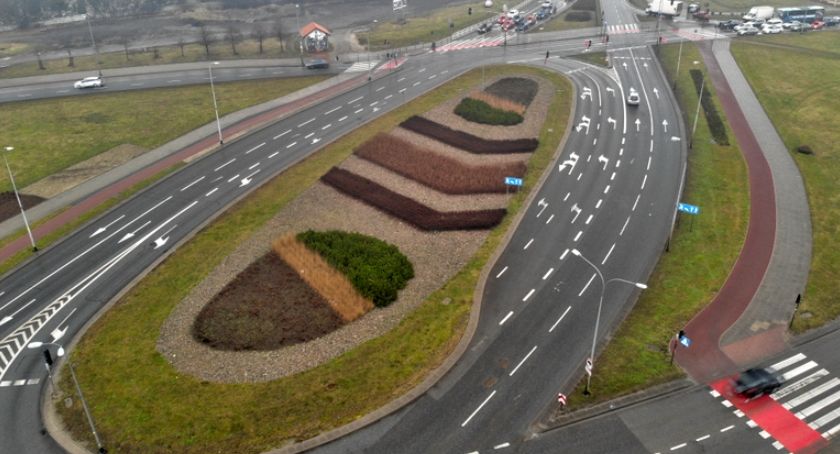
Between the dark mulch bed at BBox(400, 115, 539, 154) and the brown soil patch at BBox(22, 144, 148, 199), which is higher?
the dark mulch bed at BBox(400, 115, 539, 154)

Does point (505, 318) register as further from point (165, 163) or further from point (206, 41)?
point (206, 41)

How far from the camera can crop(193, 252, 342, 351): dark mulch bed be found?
39.4 meters

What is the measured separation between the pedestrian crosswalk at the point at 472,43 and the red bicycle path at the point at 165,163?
22245 millimetres

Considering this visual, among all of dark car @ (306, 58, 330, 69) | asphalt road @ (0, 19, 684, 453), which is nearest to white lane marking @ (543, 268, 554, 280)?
asphalt road @ (0, 19, 684, 453)

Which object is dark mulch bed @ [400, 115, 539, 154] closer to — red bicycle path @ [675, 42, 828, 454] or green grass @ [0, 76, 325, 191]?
red bicycle path @ [675, 42, 828, 454]

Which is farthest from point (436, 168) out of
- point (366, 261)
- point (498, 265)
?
point (366, 261)

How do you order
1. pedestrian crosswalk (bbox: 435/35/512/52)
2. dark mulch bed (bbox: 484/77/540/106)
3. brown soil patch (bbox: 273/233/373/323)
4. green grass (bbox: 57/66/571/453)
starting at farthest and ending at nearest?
pedestrian crosswalk (bbox: 435/35/512/52)
dark mulch bed (bbox: 484/77/540/106)
brown soil patch (bbox: 273/233/373/323)
green grass (bbox: 57/66/571/453)

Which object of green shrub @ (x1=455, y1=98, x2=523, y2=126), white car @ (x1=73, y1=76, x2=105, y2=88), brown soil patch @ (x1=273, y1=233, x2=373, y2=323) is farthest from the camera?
white car @ (x1=73, y1=76, x2=105, y2=88)

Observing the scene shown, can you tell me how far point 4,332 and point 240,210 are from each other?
2109cm

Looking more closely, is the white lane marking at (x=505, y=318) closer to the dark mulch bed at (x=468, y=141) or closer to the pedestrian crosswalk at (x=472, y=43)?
the dark mulch bed at (x=468, y=141)

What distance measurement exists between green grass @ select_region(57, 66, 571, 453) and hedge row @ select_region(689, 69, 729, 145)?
3691 cm

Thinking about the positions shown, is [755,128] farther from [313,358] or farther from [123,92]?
[123,92]

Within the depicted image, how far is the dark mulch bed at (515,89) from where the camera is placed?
264 feet

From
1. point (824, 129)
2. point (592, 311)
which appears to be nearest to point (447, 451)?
point (592, 311)
